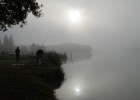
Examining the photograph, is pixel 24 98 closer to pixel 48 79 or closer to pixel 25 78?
pixel 25 78

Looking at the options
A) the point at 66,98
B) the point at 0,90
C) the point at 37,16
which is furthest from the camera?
the point at 37,16

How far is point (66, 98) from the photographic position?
81.7 feet

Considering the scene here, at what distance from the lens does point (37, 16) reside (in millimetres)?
28828

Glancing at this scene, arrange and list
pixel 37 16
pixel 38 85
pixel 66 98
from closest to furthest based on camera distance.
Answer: pixel 38 85 < pixel 66 98 < pixel 37 16

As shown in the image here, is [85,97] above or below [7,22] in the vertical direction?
below

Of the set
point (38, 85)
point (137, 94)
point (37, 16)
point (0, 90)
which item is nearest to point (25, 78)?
point (38, 85)

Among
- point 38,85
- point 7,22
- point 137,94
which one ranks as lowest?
point 137,94

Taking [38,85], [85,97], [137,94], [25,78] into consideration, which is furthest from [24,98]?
[137,94]

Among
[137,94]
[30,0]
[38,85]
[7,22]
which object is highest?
[30,0]

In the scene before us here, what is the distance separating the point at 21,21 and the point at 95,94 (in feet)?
41.1

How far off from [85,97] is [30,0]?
40.6 feet

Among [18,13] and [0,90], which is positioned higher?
[18,13]

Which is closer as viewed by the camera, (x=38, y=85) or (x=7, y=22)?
(x=38, y=85)

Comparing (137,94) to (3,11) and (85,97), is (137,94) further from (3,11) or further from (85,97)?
(3,11)
